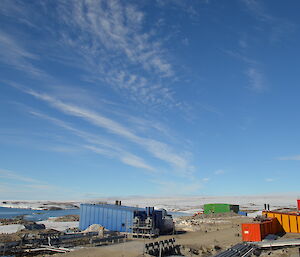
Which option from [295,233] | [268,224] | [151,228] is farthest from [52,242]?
[295,233]

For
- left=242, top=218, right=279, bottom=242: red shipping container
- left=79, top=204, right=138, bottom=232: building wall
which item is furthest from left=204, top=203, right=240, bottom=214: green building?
left=242, top=218, right=279, bottom=242: red shipping container

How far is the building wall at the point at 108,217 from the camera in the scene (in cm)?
3881

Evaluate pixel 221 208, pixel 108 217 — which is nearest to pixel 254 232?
pixel 108 217

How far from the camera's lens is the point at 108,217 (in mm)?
40969

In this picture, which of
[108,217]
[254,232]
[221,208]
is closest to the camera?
[254,232]

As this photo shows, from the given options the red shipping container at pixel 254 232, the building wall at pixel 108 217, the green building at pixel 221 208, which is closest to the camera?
the red shipping container at pixel 254 232

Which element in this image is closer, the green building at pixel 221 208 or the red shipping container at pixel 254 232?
the red shipping container at pixel 254 232

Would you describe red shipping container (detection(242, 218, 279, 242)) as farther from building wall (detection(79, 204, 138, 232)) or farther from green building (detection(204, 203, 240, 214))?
green building (detection(204, 203, 240, 214))

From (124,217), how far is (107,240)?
24.8 feet

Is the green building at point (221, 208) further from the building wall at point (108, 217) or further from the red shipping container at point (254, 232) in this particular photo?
the red shipping container at point (254, 232)

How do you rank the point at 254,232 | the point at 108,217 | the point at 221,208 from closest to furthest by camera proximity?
the point at 254,232
the point at 108,217
the point at 221,208

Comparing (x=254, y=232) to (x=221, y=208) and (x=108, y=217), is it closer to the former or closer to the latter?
(x=108, y=217)

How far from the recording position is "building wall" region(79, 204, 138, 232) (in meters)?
38.8

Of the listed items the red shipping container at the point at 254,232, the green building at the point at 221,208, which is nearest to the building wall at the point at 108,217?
the red shipping container at the point at 254,232
